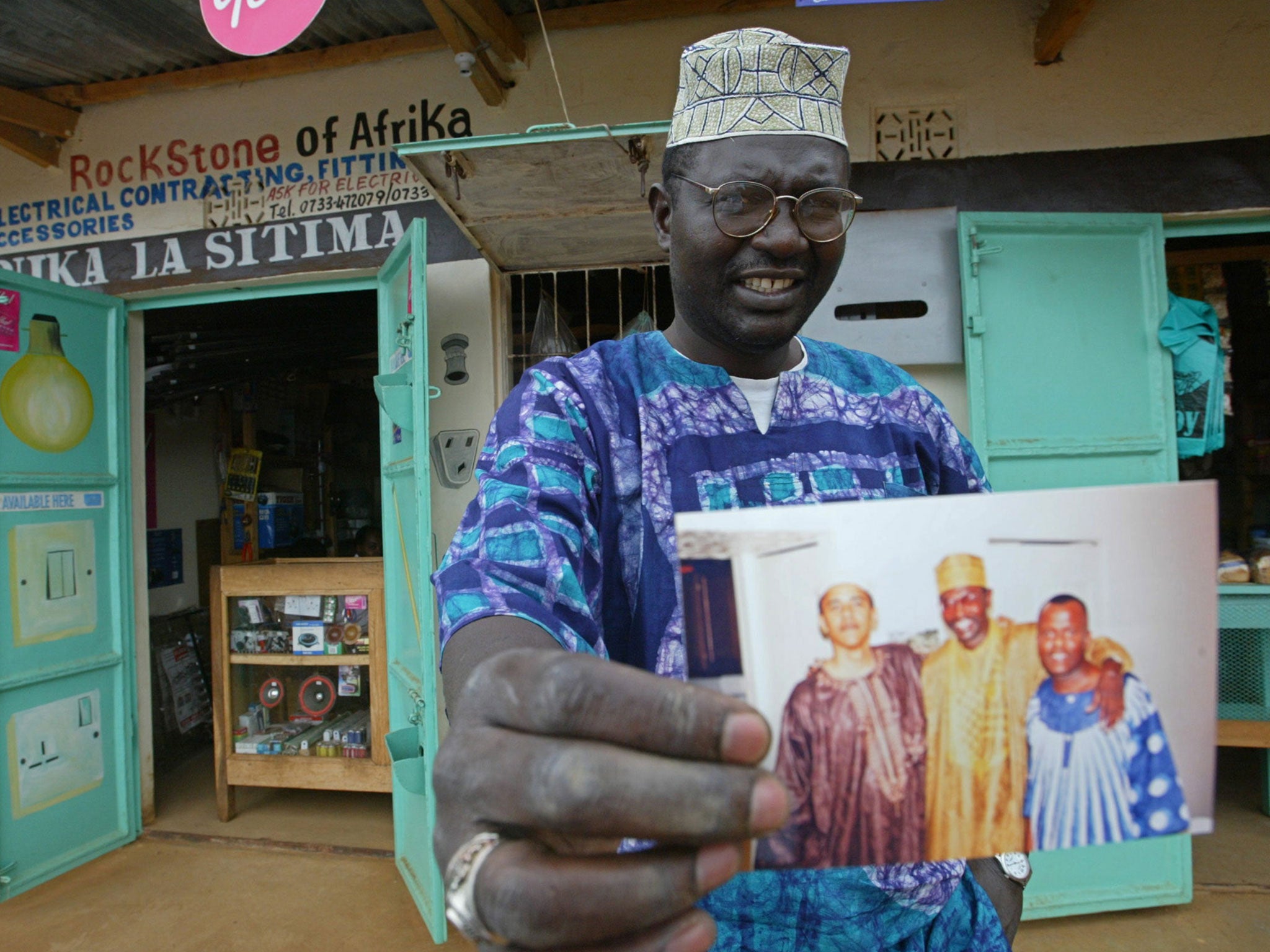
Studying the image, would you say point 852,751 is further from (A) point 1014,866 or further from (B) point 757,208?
(A) point 1014,866

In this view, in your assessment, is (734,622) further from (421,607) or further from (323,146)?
(323,146)

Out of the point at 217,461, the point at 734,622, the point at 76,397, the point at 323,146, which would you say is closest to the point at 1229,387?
the point at 734,622

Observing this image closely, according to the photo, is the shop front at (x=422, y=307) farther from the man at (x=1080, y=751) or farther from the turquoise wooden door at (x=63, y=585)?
the man at (x=1080, y=751)

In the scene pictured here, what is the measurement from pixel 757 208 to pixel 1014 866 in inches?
43.8

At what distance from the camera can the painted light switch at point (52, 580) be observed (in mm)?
3430

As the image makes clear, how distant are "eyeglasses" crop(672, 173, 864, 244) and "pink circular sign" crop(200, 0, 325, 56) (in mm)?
1386

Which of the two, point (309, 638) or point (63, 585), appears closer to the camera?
point (63, 585)

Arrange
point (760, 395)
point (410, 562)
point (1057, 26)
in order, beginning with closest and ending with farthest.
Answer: point (760, 395) < point (1057, 26) < point (410, 562)

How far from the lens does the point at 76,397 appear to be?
368 centimetres

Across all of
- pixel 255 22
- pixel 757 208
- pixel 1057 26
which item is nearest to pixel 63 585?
pixel 255 22

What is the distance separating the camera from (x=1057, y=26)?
2.92 m

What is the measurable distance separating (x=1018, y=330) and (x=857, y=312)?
0.63m

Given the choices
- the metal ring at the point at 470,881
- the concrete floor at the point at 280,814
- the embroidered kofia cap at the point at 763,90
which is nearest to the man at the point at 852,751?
the metal ring at the point at 470,881

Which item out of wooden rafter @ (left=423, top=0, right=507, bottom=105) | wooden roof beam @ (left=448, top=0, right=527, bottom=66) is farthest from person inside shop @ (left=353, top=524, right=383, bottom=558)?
wooden roof beam @ (left=448, top=0, right=527, bottom=66)
